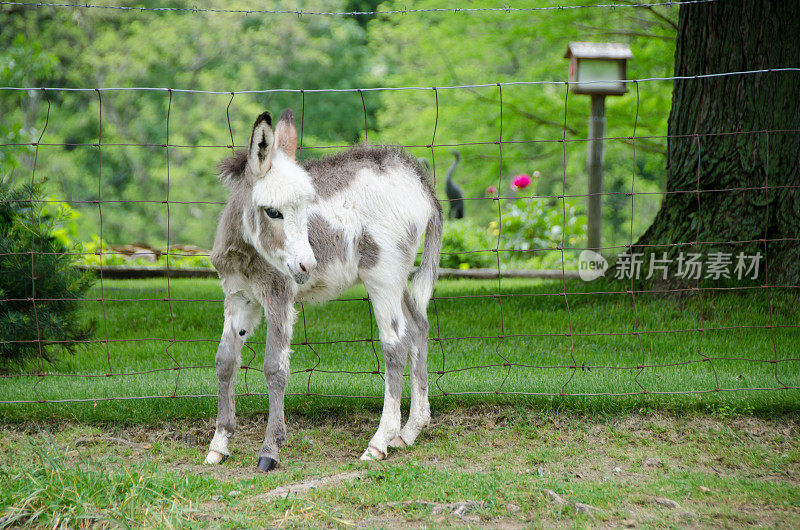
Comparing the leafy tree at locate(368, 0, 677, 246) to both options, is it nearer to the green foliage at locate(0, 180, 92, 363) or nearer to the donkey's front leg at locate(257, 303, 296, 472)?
the donkey's front leg at locate(257, 303, 296, 472)

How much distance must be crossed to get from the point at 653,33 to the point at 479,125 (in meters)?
3.17

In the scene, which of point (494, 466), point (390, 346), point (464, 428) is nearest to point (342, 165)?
point (390, 346)

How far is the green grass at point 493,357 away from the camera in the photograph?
505 centimetres

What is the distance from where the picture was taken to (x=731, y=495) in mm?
3770

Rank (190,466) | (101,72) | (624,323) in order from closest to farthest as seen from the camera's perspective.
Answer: (190,466) < (624,323) < (101,72)

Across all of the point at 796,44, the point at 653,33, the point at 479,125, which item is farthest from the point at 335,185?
the point at 479,125

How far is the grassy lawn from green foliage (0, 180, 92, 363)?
35 centimetres

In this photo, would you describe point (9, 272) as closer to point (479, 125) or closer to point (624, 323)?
point (624, 323)

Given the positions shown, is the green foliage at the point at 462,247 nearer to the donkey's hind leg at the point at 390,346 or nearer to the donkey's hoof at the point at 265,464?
the donkey's hind leg at the point at 390,346

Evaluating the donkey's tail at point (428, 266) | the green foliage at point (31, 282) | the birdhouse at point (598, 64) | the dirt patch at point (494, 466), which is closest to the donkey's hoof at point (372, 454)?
the dirt patch at point (494, 466)

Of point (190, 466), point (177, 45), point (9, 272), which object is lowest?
point (190, 466)

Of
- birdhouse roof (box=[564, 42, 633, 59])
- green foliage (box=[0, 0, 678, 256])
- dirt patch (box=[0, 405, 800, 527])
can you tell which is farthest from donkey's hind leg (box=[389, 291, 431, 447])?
green foliage (box=[0, 0, 678, 256])

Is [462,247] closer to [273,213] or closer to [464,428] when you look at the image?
[464,428]

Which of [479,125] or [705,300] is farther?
[479,125]
